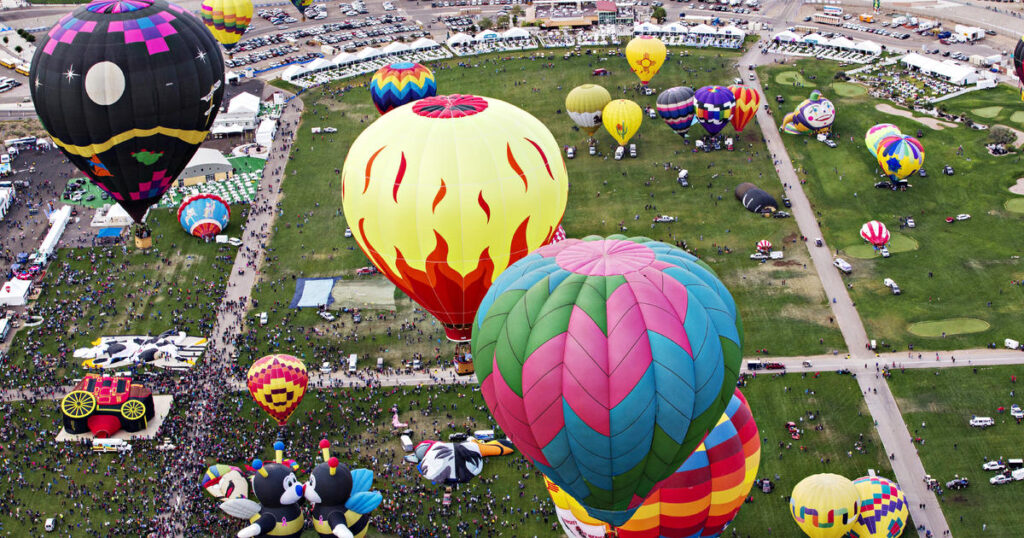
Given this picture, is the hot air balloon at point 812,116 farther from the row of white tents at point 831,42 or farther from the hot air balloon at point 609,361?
the hot air balloon at point 609,361

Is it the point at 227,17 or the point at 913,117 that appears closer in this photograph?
the point at 913,117

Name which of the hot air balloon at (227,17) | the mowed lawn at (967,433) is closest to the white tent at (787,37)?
the hot air balloon at (227,17)

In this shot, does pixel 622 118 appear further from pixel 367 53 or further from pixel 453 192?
pixel 453 192

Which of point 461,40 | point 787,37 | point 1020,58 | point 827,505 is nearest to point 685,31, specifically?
point 787,37

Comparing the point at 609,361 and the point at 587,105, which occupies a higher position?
the point at 609,361

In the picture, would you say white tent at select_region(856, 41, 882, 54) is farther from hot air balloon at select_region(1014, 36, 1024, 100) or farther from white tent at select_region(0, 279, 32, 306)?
white tent at select_region(0, 279, 32, 306)

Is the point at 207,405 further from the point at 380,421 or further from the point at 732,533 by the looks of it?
the point at 732,533
